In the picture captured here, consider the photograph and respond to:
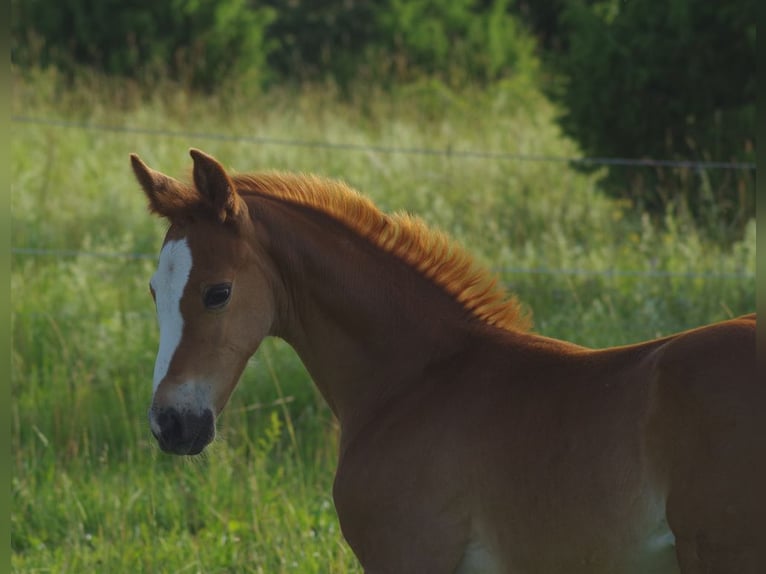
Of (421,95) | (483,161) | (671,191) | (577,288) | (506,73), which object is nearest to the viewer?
(577,288)

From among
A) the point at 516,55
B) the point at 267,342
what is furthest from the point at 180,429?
the point at 516,55

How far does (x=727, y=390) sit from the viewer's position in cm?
246

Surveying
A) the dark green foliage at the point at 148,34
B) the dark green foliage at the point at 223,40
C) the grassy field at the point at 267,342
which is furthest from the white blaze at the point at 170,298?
the dark green foliage at the point at 148,34

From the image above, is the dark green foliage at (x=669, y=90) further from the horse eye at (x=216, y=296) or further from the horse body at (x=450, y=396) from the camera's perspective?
the horse eye at (x=216, y=296)

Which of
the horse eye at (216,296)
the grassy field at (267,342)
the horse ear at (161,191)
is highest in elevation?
the horse ear at (161,191)

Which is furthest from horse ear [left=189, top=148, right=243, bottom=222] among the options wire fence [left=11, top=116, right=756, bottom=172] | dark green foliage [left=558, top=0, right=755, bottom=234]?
dark green foliage [left=558, top=0, right=755, bottom=234]

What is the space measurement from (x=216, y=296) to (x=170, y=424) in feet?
1.10

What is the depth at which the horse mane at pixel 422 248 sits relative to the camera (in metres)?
3.23

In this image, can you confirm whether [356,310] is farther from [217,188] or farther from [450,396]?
→ [217,188]

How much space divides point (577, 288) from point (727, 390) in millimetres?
4208

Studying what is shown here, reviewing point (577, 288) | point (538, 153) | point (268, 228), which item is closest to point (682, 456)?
point (268, 228)

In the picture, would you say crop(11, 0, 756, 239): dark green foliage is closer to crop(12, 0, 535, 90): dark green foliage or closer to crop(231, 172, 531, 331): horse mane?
crop(12, 0, 535, 90): dark green foliage

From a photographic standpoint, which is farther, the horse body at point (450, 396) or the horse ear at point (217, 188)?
the horse ear at point (217, 188)

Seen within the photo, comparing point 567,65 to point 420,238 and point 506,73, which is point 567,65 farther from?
point 506,73
